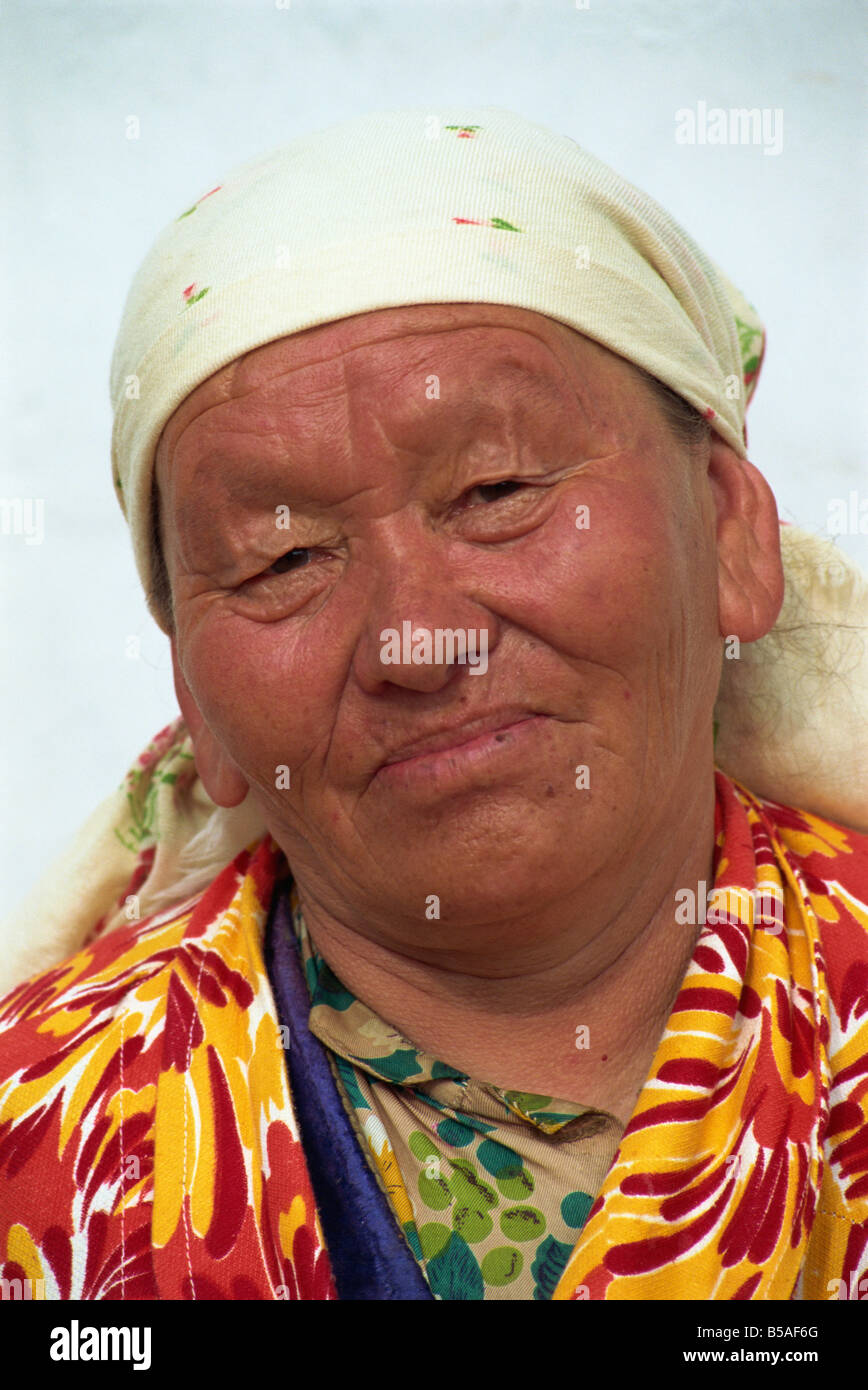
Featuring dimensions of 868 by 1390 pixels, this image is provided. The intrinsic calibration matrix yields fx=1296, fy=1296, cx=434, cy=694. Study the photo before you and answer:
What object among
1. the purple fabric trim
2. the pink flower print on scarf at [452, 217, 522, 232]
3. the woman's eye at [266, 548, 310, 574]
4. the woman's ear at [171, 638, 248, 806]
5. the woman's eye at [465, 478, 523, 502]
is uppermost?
the pink flower print on scarf at [452, 217, 522, 232]

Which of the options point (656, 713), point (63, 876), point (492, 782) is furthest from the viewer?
point (63, 876)

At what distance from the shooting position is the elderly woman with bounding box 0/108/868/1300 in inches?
56.1

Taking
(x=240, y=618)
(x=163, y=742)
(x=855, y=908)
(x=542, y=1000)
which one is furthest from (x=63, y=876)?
(x=855, y=908)

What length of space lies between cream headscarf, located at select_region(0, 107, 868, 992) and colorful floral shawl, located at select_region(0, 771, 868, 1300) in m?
0.24

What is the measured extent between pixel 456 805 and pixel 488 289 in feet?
1.95

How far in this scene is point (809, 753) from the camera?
1925 mm

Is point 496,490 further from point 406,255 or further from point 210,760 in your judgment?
point 210,760

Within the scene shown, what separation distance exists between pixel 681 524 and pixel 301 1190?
891 mm

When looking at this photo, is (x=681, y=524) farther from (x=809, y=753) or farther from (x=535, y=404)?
(x=809, y=753)

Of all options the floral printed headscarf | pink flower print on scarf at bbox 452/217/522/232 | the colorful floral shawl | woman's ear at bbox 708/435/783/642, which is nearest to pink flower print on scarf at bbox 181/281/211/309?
the floral printed headscarf

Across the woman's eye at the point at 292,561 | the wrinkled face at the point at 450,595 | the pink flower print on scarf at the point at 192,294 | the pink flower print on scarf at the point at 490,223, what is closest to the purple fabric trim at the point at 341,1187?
the wrinkled face at the point at 450,595

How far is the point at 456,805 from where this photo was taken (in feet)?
4.68

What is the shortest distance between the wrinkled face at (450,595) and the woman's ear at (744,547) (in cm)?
13

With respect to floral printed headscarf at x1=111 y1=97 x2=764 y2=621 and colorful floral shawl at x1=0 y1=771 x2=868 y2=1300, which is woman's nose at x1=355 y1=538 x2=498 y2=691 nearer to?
floral printed headscarf at x1=111 y1=97 x2=764 y2=621
